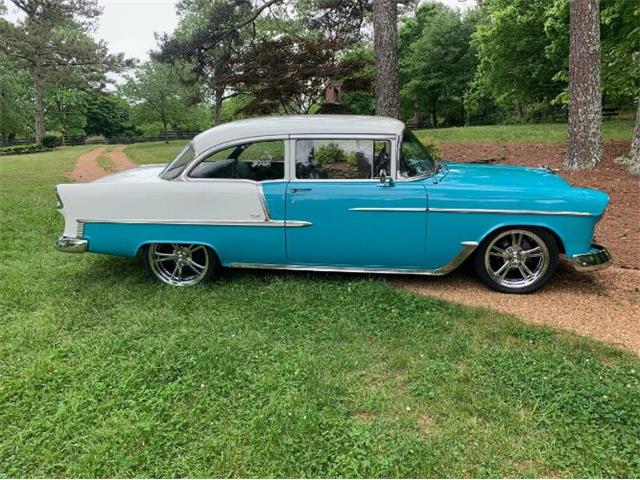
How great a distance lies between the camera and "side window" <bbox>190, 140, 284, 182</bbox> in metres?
4.60

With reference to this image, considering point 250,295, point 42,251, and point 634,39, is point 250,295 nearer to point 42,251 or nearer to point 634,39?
point 42,251

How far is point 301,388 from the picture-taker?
3023 millimetres

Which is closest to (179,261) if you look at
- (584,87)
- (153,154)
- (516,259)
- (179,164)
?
(179,164)

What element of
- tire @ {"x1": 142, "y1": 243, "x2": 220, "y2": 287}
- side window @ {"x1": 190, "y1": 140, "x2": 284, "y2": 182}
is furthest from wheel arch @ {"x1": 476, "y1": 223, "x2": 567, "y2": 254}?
tire @ {"x1": 142, "y1": 243, "x2": 220, "y2": 287}

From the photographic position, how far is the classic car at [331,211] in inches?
165

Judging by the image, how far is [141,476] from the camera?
244cm

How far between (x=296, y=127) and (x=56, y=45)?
31568mm

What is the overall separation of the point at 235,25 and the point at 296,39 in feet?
11.1

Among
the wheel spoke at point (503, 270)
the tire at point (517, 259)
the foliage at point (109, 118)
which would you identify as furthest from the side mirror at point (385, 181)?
the foliage at point (109, 118)

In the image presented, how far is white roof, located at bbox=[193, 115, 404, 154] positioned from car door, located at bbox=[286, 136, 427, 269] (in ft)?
0.33

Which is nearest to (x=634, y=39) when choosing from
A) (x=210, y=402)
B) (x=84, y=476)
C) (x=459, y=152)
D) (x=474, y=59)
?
(x=459, y=152)

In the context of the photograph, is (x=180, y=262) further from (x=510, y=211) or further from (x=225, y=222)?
(x=510, y=211)

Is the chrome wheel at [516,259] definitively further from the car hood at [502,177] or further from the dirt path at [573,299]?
the car hood at [502,177]

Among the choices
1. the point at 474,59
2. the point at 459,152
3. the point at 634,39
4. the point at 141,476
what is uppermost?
the point at 474,59
